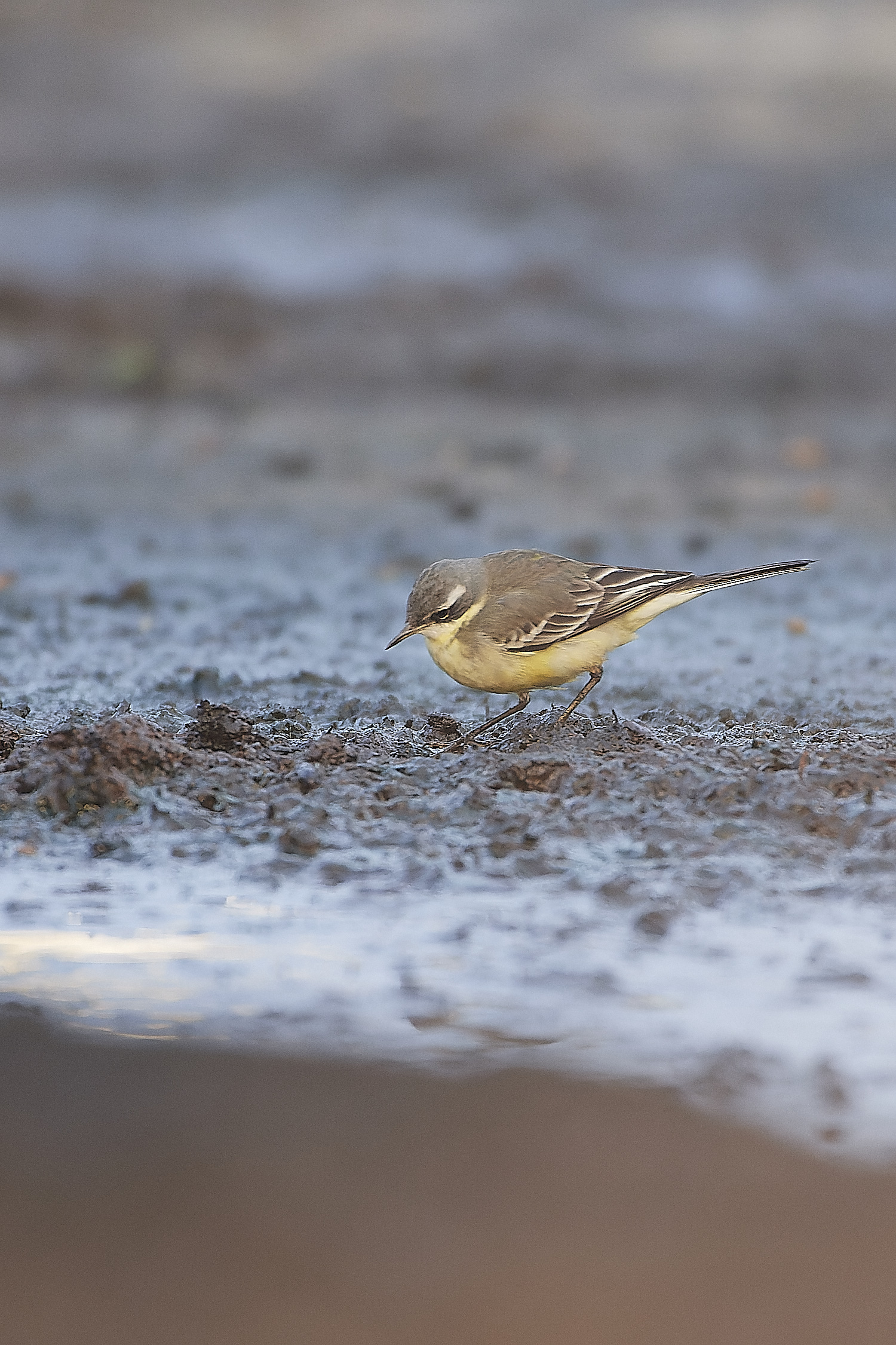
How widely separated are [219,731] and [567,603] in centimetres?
163

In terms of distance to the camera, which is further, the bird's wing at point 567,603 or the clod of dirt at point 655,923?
the bird's wing at point 567,603

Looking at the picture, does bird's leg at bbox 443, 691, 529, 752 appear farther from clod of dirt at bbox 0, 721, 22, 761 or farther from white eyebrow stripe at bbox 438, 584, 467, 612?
clod of dirt at bbox 0, 721, 22, 761

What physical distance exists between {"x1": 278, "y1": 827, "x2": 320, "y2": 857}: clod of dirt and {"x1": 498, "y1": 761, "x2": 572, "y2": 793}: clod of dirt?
32.0 inches

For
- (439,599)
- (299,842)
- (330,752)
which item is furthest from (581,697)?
(299,842)

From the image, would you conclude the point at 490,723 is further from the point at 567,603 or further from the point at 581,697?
the point at 567,603

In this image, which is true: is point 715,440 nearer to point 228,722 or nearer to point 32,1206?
point 228,722

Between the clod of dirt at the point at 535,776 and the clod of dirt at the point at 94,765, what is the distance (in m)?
1.14

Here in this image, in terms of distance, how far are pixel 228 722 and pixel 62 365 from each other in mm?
10255

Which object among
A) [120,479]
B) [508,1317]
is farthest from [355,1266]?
[120,479]

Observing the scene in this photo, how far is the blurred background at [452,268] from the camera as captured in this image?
11594 millimetres

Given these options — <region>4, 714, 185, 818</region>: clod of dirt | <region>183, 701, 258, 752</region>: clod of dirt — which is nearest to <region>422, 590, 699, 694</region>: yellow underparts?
<region>183, 701, 258, 752</region>: clod of dirt

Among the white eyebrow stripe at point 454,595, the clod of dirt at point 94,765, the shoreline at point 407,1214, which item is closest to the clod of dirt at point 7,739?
the clod of dirt at point 94,765

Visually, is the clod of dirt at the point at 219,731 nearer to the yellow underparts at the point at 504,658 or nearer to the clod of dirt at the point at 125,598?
the yellow underparts at the point at 504,658

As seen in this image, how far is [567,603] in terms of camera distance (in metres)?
6.00
